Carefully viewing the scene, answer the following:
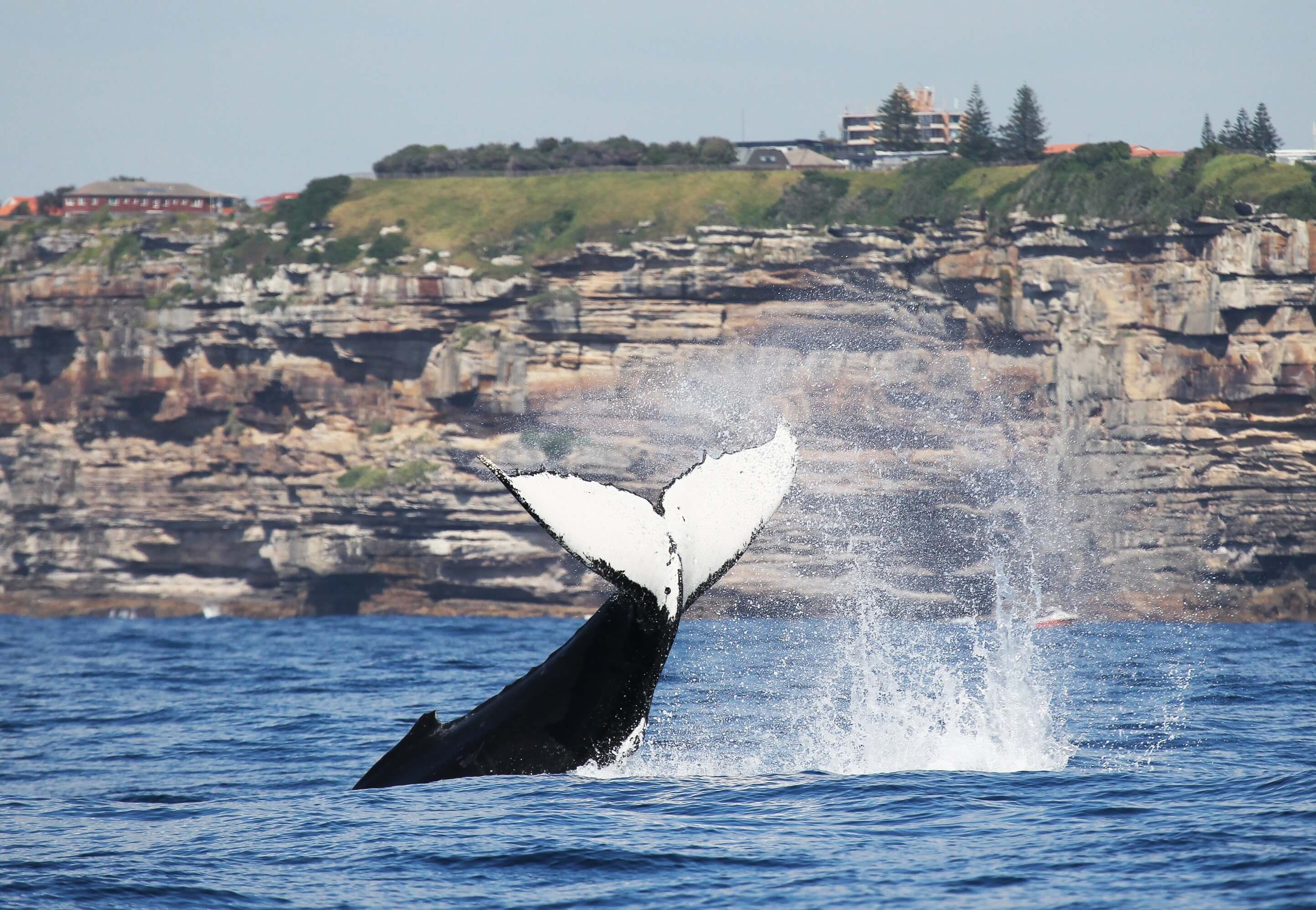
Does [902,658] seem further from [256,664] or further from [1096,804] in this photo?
[1096,804]

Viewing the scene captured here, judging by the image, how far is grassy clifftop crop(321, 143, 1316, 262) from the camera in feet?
200

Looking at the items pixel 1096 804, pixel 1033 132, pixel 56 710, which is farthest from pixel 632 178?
pixel 1096 804

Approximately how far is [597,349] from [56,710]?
47.0 meters

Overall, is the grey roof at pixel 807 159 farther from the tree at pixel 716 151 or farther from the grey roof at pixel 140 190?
the grey roof at pixel 140 190

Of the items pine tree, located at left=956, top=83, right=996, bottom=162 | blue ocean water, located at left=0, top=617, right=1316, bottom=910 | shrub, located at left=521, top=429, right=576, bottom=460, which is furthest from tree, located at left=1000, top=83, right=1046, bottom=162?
blue ocean water, located at left=0, top=617, right=1316, bottom=910

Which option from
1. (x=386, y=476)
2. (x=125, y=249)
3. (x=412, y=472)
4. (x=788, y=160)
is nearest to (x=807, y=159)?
(x=788, y=160)

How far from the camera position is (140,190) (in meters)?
99.7

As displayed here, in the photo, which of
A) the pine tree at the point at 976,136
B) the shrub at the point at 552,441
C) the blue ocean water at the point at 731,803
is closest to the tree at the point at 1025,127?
the pine tree at the point at 976,136

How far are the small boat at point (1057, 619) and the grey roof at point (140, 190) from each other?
224 ft

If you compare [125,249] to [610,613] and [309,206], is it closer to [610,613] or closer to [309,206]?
[309,206]

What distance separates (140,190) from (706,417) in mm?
53186

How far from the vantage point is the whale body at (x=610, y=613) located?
8.23 metres

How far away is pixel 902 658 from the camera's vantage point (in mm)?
30484

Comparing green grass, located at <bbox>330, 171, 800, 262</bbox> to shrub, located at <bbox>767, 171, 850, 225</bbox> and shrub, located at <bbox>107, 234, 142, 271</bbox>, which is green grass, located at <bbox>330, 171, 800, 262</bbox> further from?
shrub, located at <bbox>107, 234, 142, 271</bbox>
